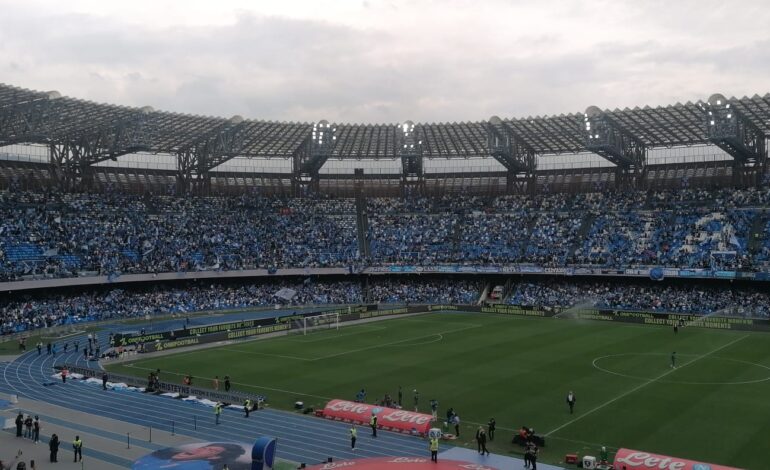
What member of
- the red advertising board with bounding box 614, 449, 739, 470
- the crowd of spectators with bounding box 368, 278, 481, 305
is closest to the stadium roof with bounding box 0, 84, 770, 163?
the crowd of spectators with bounding box 368, 278, 481, 305

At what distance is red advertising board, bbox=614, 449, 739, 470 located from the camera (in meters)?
21.7

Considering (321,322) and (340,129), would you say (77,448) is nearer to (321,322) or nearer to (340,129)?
(321,322)

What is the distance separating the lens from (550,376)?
127ft

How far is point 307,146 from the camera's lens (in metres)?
87.1

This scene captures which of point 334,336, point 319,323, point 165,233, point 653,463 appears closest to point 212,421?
point 653,463

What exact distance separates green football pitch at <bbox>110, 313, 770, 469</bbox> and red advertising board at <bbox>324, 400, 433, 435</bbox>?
6.94ft

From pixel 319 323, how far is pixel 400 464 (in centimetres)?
3710

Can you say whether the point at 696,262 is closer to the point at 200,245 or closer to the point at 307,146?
the point at 307,146

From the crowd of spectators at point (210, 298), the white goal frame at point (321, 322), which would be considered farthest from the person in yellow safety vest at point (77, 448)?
the crowd of spectators at point (210, 298)

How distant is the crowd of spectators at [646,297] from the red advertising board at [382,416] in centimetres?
4201

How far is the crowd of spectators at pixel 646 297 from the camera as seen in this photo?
6288 centimetres

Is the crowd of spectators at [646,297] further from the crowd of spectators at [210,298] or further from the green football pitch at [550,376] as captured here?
the green football pitch at [550,376]

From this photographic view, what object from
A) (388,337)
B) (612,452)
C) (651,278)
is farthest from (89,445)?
(651,278)

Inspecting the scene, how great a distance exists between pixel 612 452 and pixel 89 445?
20.6 metres
